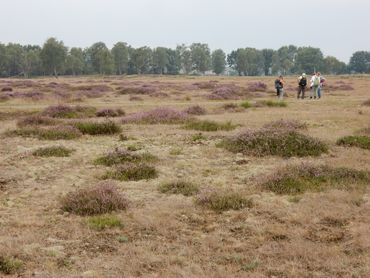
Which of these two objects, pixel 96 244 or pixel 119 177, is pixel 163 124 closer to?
pixel 119 177

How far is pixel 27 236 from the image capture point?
835 centimetres

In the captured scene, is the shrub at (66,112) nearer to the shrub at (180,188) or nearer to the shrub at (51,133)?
the shrub at (51,133)

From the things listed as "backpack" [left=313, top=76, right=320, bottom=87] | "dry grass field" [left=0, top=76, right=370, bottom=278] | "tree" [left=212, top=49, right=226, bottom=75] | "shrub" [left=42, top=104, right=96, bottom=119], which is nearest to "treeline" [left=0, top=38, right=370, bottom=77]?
"tree" [left=212, top=49, right=226, bottom=75]

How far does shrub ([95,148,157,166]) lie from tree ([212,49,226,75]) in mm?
167265

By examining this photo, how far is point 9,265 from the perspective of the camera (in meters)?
7.02

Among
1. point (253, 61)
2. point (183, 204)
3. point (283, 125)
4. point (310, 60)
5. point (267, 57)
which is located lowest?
point (183, 204)

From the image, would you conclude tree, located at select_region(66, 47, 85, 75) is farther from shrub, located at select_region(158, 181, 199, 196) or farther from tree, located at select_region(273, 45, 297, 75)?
shrub, located at select_region(158, 181, 199, 196)

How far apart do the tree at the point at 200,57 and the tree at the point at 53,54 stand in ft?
186

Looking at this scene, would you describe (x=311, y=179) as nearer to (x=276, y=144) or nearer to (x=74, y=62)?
(x=276, y=144)

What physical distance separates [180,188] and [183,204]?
1.11m

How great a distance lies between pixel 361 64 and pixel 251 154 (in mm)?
187304

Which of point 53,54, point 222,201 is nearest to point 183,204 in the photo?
→ point 222,201

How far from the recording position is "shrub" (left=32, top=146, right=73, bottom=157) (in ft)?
49.9

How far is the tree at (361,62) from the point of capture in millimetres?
188000
